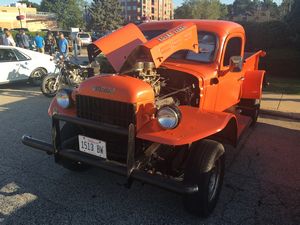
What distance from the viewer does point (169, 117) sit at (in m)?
2.98

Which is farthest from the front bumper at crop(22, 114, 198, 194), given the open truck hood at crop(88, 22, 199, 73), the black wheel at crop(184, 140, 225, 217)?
the open truck hood at crop(88, 22, 199, 73)

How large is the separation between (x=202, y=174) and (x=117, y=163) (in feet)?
2.89

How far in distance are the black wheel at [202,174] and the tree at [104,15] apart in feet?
181

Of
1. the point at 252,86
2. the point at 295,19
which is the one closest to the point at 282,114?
the point at 252,86

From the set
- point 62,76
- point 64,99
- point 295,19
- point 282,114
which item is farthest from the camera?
point 295,19

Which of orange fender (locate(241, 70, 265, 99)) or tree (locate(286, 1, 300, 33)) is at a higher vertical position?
tree (locate(286, 1, 300, 33))

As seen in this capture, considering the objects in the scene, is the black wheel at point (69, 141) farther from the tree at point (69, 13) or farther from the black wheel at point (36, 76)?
the tree at point (69, 13)

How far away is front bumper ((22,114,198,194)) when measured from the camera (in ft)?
9.23

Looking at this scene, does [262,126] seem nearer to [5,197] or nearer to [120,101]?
[120,101]

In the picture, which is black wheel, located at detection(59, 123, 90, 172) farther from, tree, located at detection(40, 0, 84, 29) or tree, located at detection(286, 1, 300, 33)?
tree, located at detection(40, 0, 84, 29)

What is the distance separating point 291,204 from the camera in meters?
3.57

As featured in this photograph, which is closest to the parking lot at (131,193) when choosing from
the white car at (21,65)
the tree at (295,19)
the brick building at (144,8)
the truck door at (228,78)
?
the truck door at (228,78)

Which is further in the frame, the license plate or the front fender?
the license plate

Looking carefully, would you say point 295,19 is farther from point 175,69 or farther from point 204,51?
point 175,69
